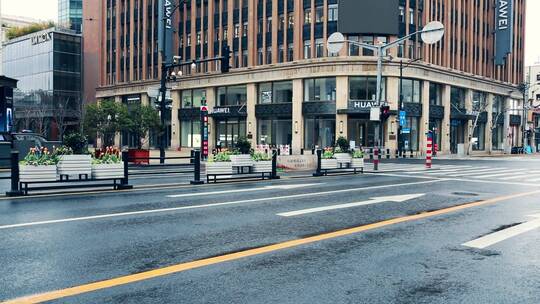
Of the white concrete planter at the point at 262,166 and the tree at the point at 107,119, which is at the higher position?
the tree at the point at 107,119

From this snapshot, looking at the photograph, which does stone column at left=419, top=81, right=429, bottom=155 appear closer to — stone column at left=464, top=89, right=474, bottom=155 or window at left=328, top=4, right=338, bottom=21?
stone column at left=464, top=89, right=474, bottom=155

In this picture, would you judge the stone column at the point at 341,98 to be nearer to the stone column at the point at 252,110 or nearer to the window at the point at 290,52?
the window at the point at 290,52

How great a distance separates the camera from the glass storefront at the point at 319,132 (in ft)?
157

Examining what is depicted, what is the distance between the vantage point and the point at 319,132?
4853 centimetres

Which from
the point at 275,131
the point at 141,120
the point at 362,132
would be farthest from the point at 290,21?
the point at 141,120

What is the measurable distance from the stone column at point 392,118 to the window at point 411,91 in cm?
143

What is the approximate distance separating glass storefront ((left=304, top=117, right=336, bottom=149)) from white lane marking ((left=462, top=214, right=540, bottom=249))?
38307 millimetres

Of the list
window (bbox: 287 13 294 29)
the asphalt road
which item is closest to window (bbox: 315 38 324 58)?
window (bbox: 287 13 294 29)

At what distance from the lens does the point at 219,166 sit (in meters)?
17.1

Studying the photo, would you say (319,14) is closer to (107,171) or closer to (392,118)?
(392,118)

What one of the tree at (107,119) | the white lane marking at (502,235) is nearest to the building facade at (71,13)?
the tree at (107,119)

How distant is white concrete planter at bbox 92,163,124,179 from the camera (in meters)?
13.9

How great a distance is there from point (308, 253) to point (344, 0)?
43.7m

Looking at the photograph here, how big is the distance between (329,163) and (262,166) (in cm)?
398
